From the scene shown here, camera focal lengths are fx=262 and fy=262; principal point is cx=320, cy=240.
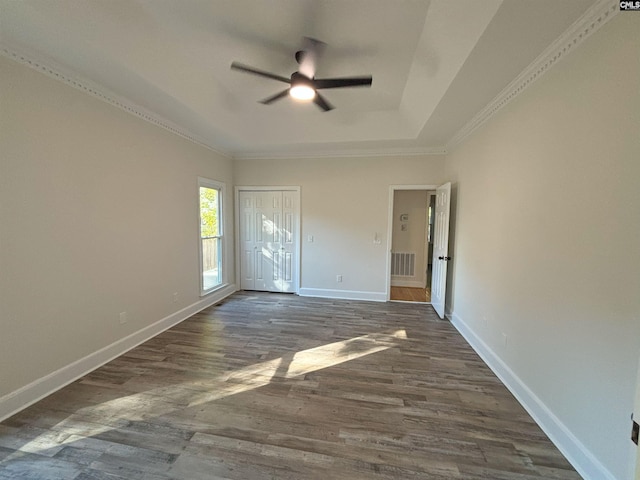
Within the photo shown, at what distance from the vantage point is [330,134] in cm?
414

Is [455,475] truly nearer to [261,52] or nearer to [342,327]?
[342,327]

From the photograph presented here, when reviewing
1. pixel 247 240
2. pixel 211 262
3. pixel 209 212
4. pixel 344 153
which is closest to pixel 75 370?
pixel 211 262

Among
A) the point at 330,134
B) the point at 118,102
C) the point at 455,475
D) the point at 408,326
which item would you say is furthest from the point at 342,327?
the point at 118,102

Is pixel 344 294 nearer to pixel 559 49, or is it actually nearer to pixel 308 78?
pixel 308 78

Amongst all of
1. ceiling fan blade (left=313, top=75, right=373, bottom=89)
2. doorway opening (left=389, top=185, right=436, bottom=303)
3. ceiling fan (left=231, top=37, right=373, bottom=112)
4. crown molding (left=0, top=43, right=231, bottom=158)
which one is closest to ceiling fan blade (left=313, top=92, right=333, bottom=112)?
ceiling fan (left=231, top=37, right=373, bottom=112)

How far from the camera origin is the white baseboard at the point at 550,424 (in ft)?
4.90

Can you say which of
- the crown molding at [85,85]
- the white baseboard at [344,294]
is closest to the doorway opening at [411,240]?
the white baseboard at [344,294]

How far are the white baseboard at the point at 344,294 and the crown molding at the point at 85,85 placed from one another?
3.30 metres

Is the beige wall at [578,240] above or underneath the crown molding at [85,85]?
underneath

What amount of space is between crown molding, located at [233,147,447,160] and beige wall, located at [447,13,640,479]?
190 cm

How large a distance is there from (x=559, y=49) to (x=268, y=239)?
4.52 meters

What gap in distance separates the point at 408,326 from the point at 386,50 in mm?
3322

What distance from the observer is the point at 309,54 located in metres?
2.16

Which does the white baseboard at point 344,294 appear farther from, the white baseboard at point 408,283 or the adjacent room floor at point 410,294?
the white baseboard at point 408,283
